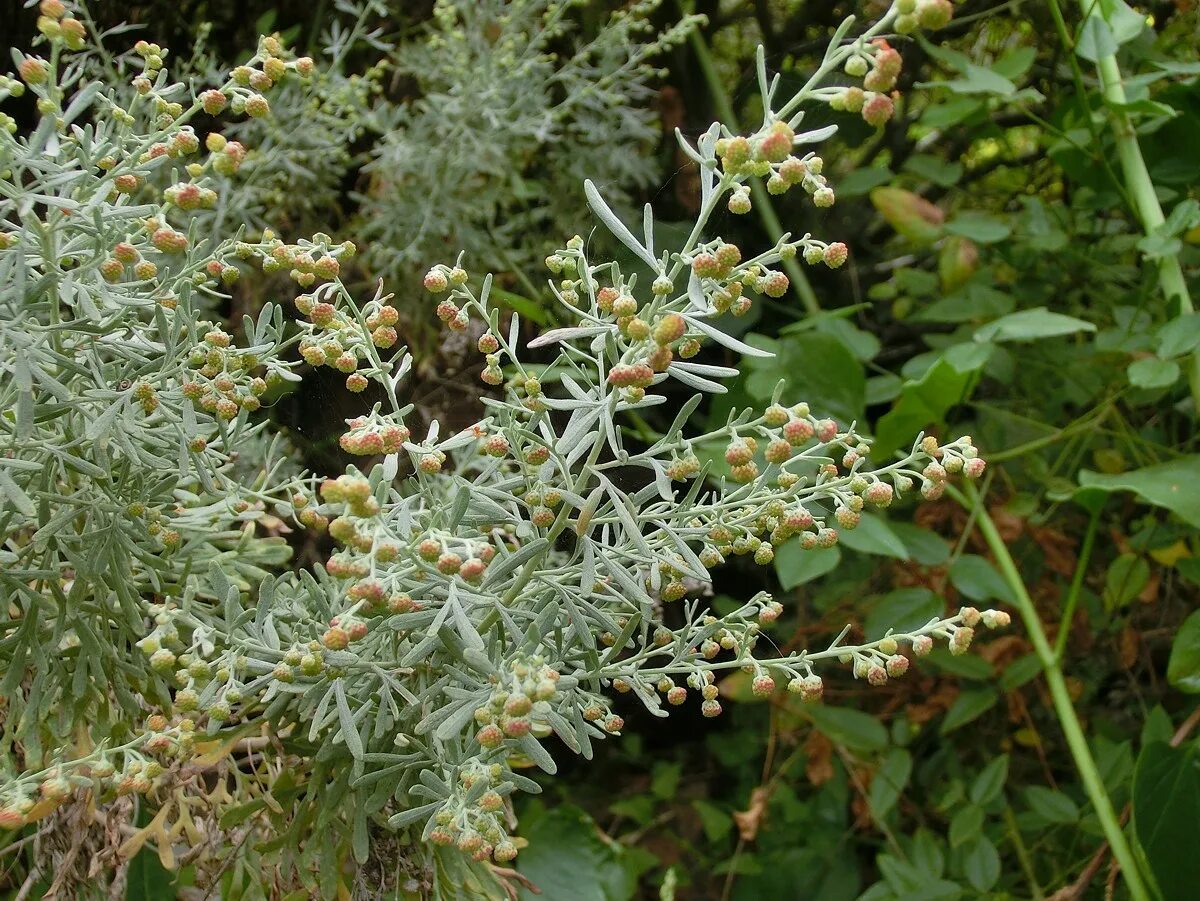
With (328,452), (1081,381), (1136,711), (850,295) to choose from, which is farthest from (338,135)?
(1136,711)

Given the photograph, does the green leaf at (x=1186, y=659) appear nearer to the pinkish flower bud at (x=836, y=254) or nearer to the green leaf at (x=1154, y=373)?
the green leaf at (x=1154, y=373)

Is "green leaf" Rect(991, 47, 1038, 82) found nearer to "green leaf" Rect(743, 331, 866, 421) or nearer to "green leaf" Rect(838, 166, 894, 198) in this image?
"green leaf" Rect(838, 166, 894, 198)

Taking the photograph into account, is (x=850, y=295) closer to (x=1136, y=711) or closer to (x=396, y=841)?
(x=1136, y=711)

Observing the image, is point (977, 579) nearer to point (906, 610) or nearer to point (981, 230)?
point (906, 610)

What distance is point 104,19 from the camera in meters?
0.72

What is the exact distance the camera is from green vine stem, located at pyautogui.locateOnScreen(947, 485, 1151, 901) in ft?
1.97

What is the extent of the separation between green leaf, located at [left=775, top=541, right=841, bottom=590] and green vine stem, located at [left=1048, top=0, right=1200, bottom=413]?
0.29 metres

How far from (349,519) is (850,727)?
2.09 feet

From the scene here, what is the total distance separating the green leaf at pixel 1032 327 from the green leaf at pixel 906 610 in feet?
0.60

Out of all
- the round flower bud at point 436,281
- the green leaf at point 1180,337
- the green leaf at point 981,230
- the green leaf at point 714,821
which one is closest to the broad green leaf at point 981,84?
the green leaf at point 981,230

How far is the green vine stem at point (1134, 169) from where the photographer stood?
708mm

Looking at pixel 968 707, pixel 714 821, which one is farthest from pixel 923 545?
pixel 714 821

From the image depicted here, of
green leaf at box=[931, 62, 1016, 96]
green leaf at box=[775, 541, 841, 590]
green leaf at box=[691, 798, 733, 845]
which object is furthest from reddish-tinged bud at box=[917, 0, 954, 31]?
green leaf at box=[691, 798, 733, 845]

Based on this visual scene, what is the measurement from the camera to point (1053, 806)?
2.43ft
